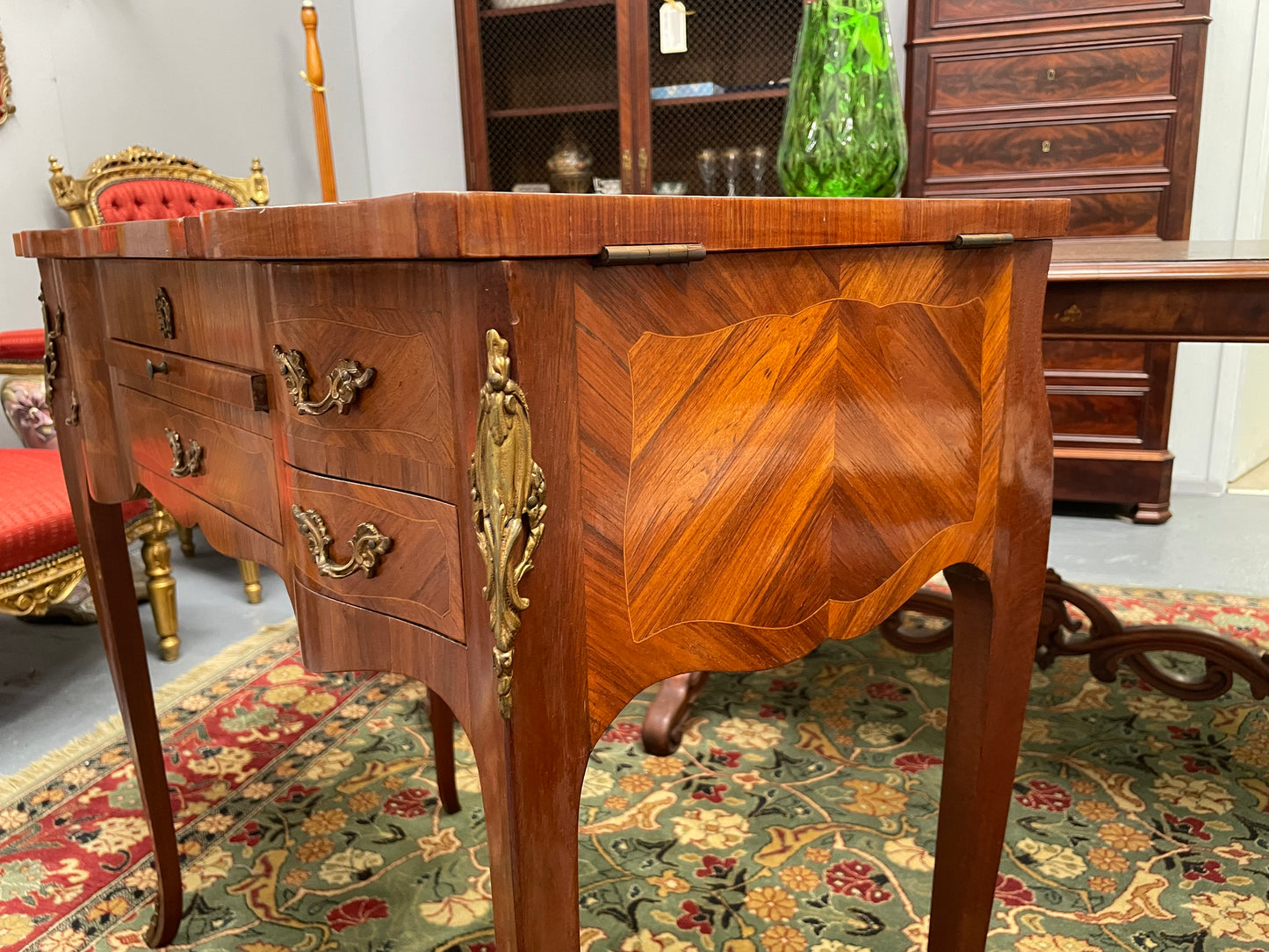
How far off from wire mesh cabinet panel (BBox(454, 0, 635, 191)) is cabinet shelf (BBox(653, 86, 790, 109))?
0.59 ft

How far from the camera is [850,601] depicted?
2.60 feet

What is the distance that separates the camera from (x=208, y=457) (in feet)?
2.89

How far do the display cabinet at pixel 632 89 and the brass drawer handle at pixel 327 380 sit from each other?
3.09m

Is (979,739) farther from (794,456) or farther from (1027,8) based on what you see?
(1027,8)

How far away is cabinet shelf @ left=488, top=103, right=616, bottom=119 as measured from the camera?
3609mm

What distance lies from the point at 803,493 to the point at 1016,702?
0.46 m

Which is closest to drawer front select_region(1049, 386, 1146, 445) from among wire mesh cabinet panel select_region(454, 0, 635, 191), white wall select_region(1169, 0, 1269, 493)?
white wall select_region(1169, 0, 1269, 493)

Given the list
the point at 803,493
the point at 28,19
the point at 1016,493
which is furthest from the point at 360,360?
the point at 28,19

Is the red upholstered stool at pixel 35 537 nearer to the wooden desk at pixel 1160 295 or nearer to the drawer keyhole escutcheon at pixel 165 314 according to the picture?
the drawer keyhole escutcheon at pixel 165 314

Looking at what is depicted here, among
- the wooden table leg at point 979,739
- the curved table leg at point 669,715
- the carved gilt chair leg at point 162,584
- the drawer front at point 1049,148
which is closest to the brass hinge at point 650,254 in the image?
the wooden table leg at point 979,739

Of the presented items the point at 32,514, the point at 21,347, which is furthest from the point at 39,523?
the point at 21,347

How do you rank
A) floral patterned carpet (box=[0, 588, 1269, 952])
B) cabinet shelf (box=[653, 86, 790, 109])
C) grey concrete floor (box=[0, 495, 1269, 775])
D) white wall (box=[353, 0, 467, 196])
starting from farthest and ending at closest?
white wall (box=[353, 0, 467, 196]) < cabinet shelf (box=[653, 86, 790, 109]) < grey concrete floor (box=[0, 495, 1269, 775]) < floral patterned carpet (box=[0, 588, 1269, 952])

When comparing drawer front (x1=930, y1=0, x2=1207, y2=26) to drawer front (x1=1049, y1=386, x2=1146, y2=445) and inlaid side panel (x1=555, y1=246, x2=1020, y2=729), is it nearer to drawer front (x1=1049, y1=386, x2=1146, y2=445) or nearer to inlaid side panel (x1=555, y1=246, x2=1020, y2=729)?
drawer front (x1=1049, y1=386, x2=1146, y2=445)

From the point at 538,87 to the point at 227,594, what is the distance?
2.28 m
